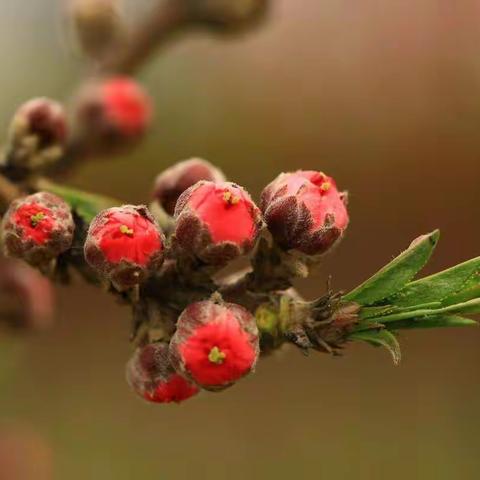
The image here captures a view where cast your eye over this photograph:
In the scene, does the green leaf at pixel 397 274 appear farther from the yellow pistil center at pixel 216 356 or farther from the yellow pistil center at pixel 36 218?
the yellow pistil center at pixel 36 218

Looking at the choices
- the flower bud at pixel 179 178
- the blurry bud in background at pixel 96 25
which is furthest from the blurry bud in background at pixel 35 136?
the blurry bud in background at pixel 96 25

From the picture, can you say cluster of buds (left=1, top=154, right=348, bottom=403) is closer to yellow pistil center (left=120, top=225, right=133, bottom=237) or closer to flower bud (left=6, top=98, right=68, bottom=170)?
yellow pistil center (left=120, top=225, right=133, bottom=237)

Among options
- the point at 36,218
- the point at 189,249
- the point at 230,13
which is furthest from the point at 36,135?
the point at 230,13

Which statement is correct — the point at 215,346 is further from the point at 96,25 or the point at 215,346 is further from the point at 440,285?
the point at 96,25

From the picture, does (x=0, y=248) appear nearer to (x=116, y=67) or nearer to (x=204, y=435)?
(x=116, y=67)

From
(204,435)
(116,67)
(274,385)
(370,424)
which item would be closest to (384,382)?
(370,424)
